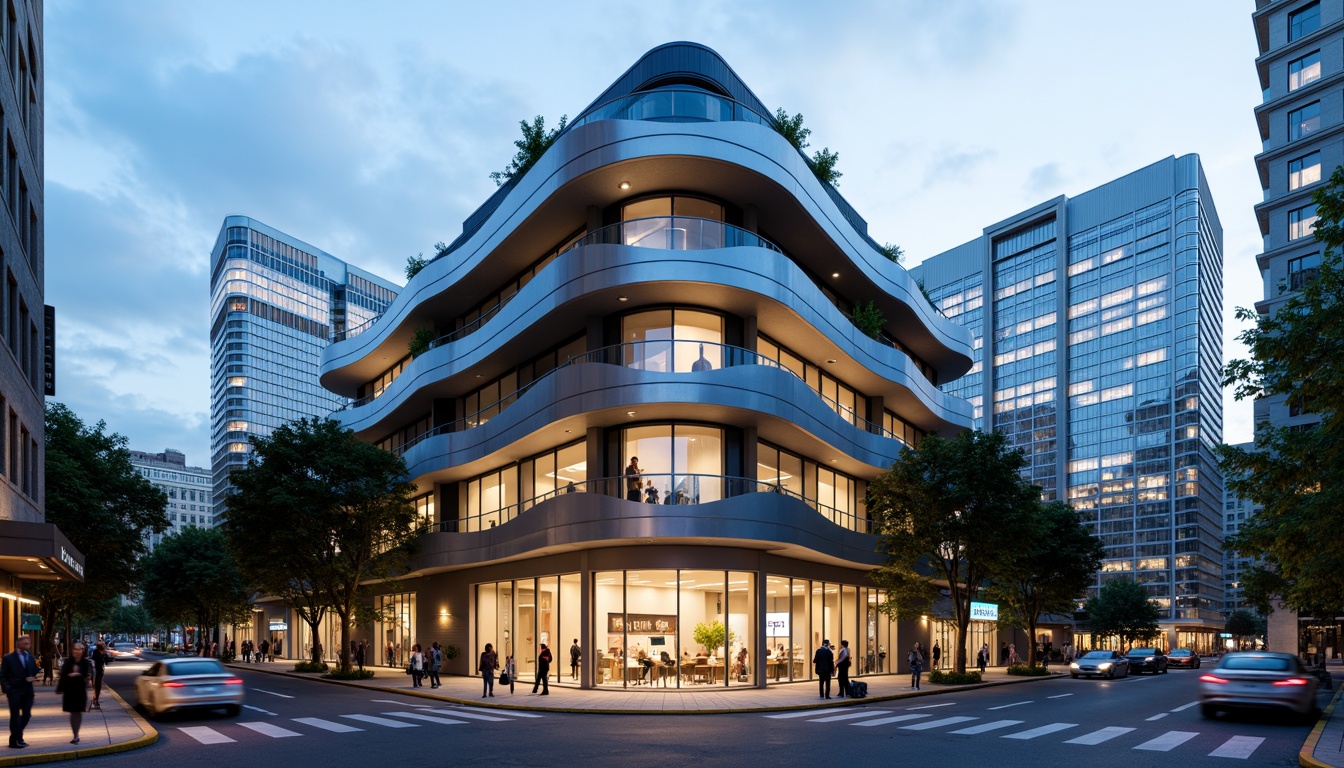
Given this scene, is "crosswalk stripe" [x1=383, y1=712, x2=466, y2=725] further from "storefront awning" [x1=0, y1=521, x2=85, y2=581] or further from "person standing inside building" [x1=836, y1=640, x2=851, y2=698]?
"person standing inside building" [x1=836, y1=640, x2=851, y2=698]

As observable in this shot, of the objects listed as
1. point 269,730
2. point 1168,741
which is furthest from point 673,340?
point 1168,741

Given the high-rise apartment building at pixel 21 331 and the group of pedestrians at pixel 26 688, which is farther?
the high-rise apartment building at pixel 21 331

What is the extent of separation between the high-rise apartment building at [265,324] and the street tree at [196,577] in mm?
100134

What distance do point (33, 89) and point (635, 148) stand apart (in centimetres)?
2154

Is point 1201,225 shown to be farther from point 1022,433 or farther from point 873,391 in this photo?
point 873,391

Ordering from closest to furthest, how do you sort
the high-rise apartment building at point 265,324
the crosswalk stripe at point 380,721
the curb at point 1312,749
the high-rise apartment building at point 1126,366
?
the curb at point 1312,749 < the crosswalk stripe at point 380,721 < the high-rise apartment building at point 1126,366 < the high-rise apartment building at point 265,324

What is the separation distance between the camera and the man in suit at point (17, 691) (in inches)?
659

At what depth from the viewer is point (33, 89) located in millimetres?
35219

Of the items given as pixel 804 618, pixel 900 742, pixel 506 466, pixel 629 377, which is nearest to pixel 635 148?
pixel 629 377

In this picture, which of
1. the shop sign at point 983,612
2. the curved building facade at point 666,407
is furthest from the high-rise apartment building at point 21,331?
the shop sign at point 983,612

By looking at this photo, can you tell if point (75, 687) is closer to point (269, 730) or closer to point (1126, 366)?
point (269, 730)

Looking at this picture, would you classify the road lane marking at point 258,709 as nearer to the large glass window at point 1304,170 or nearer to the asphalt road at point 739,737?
the asphalt road at point 739,737

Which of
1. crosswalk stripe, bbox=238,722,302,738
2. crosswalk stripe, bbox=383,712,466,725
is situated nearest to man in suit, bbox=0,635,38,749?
crosswalk stripe, bbox=238,722,302,738

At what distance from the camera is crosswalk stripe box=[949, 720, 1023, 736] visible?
19.9 m
